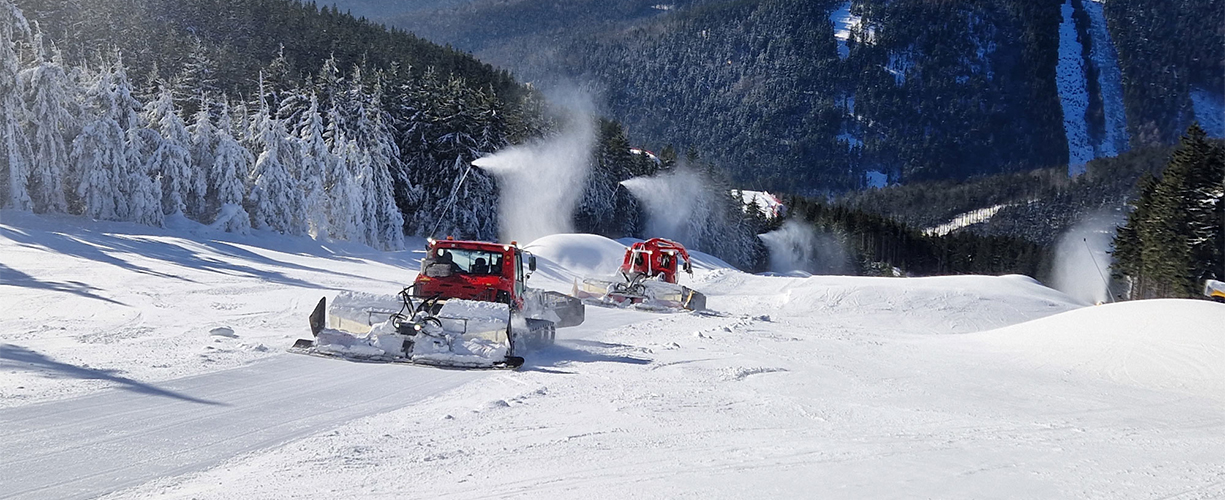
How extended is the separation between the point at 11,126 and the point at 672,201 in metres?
57.2

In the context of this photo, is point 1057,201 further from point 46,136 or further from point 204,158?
point 46,136

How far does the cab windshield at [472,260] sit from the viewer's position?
14.4 metres

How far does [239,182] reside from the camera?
123 feet

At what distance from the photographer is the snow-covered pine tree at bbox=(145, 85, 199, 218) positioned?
35.9m

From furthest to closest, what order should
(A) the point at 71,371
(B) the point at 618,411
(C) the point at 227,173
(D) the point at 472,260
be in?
1. (C) the point at 227,173
2. (D) the point at 472,260
3. (A) the point at 71,371
4. (B) the point at 618,411

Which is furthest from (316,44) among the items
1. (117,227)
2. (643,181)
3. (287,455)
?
(287,455)

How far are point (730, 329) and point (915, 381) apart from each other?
22.3 ft

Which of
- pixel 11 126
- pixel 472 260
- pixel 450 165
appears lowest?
pixel 472 260

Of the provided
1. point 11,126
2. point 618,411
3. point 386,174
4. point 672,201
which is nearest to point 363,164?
point 386,174

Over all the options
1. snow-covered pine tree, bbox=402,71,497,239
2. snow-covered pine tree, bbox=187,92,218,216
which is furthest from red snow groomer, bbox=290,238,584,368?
snow-covered pine tree, bbox=402,71,497,239

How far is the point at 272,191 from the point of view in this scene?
38.5 metres

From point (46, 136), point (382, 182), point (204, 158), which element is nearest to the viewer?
point (46, 136)

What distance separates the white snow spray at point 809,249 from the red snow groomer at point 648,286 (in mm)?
81195

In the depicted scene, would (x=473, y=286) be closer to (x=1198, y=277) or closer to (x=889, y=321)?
(x=889, y=321)
